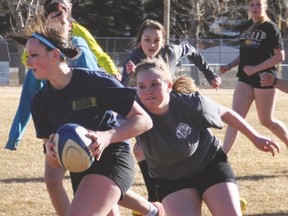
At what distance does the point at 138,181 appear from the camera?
311 inches

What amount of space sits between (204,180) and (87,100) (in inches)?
41.1

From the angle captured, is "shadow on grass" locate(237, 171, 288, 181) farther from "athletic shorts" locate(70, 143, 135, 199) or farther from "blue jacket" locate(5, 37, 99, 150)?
"athletic shorts" locate(70, 143, 135, 199)

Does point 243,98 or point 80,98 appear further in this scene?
point 243,98

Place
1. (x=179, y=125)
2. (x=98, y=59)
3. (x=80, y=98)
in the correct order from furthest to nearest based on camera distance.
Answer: (x=98, y=59)
(x=179, y=125)
(x=80, y=98)

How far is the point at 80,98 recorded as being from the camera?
4410mm

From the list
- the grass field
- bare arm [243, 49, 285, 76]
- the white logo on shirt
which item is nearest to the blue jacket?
the grass field

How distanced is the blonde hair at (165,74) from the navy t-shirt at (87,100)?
13.6 inches

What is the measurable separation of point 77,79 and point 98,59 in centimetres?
240

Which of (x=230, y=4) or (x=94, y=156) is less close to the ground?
(x=94, y=156)

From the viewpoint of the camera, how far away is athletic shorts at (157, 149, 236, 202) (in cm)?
484

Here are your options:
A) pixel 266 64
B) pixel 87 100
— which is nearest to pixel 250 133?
pixel 87 100

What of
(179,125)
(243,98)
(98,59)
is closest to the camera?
(179,125)

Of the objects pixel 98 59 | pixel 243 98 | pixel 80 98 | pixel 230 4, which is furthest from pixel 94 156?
pixel 230 4

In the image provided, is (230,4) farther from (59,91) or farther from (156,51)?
(59,91)
